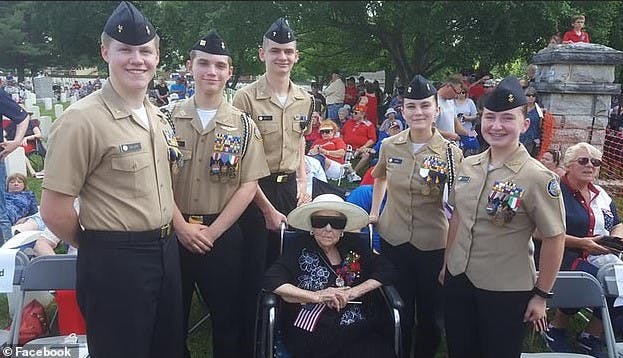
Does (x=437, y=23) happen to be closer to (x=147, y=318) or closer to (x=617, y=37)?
(x=617, y=37)

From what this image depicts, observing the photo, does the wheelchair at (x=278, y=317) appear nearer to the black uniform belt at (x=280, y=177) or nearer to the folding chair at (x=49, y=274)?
the black uniform belt at (x=280, y=177)

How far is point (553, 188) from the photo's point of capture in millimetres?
2191

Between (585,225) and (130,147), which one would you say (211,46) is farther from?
(585,225)

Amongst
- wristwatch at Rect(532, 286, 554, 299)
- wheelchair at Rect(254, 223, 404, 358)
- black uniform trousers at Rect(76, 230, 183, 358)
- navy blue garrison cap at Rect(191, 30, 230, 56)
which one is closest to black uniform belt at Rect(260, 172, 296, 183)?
wheelchair at Rect(254, 223, 404, 358)

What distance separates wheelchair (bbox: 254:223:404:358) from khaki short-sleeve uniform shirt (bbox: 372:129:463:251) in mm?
282

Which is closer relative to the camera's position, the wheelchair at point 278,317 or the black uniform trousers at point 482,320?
the black uniform trousers at point 482,320

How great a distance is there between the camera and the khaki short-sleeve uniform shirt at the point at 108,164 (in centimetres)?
192

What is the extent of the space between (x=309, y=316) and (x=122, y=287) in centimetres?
109

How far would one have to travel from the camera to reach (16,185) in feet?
17.6

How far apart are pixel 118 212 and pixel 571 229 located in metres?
2.97

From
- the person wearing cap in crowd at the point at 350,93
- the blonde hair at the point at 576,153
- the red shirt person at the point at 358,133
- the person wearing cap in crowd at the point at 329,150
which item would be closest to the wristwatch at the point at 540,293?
the blonde hair at the point at 576,153

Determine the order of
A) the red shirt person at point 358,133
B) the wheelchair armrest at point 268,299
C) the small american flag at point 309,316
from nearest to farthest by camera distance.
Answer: the wheelchair armrest at point 268,299 < the small american flag at point 309,316 < the red shirt person at point 358,133

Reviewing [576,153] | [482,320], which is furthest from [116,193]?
[576,153]

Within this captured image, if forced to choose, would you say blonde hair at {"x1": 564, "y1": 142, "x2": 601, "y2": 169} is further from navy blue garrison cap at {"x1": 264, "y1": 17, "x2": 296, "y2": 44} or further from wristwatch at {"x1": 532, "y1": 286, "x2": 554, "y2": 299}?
navy blue garrison cap at {"x1": 264, "y1": 17, "x2": 296, "y2": 44}
